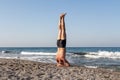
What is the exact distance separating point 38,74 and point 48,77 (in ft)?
1.95

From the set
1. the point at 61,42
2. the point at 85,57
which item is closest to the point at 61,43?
the point at 61,42

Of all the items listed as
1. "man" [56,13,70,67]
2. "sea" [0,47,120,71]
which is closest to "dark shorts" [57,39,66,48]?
"man" [56,13,70,67]

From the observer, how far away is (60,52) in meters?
14.5

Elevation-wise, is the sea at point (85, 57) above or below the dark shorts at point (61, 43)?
below

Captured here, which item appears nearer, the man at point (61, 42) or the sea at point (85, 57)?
the man at point (61, 42)

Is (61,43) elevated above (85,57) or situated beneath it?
elevated above

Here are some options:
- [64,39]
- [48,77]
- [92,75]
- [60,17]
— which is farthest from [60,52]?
[48,77]

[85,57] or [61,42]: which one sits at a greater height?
[61,42]

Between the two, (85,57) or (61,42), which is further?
(85,57)

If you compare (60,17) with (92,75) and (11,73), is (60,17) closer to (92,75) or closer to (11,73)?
(92,75)

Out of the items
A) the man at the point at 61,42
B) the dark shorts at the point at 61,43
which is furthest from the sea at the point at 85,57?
the dark shorts at the point at 61,43

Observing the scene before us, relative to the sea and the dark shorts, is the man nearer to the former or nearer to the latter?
the dark shorts

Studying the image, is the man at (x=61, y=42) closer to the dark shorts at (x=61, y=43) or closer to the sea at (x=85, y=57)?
the dark shorts at (x=61, y=43)

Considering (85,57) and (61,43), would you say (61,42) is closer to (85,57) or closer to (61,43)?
(61,43)
